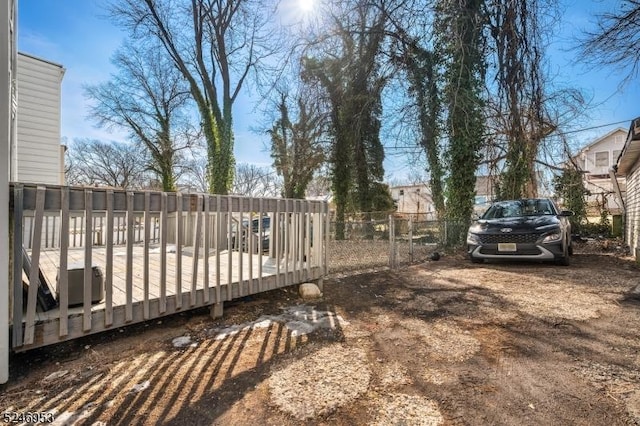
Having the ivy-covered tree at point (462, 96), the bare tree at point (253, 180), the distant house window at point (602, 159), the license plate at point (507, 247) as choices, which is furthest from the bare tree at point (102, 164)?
the distant house window at point (602, 159)

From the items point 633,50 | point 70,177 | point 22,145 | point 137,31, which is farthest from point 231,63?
point 70,177

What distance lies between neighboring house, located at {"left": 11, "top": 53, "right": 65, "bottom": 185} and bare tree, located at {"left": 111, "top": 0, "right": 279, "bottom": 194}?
20.1 ft

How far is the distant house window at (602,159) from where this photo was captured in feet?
80.0

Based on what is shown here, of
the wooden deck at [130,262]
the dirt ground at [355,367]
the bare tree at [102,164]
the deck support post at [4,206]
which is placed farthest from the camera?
the bare tree at [102,164]

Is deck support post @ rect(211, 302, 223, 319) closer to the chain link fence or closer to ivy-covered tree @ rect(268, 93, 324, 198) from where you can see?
the chain link fence

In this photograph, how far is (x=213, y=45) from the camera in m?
13.9

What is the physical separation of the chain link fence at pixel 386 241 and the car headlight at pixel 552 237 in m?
2.50

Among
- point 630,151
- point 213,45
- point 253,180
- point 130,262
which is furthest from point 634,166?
point 253,180

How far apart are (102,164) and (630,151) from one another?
34.5 meters

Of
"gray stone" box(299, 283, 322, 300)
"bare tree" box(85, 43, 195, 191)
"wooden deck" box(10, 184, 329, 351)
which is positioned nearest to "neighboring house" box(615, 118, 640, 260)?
"wooden deck" box(10, 184, 329, 351)

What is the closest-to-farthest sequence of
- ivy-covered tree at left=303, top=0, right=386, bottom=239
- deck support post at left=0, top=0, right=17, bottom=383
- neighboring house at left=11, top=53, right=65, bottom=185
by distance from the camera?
deck support post at left=0, top=0, right=17, bottom=383, neighboring house at left=11, top=53, right=65, bottom=185, ivy-covered tree at left=303, top=0, right=386, bottom=239

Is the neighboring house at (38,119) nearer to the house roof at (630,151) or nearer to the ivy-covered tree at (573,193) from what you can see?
the house roof at (630,151)

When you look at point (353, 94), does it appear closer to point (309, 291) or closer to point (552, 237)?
point (552, 237)

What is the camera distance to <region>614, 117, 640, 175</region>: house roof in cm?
562
